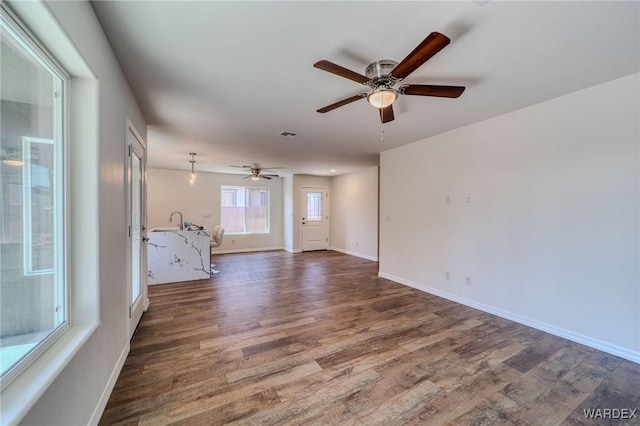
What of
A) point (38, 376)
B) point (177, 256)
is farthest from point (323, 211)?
point (38, 376)

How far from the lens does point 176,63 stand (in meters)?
2.10

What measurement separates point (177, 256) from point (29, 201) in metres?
3.91

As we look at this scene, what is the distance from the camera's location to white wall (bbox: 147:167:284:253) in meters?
7.27

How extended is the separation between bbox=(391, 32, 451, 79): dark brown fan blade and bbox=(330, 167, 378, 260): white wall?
201 inches

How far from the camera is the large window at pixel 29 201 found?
3.38 ft

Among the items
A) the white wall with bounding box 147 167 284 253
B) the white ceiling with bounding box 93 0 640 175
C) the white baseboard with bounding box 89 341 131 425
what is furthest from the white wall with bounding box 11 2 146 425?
the white wall with bounding box 147 167 284 253

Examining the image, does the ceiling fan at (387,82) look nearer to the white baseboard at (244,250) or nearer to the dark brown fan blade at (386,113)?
the dark brown fan blade at (386,113)

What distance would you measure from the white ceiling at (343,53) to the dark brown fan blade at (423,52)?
0.20 m

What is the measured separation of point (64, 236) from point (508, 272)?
13.6ft

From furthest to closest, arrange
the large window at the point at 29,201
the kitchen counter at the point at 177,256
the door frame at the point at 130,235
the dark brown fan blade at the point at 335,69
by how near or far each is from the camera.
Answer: the kitchen counter at the point at 177,256, the door frame at the point at 130,235, the dark brown fan blade at the point at 335,69, the large window at the point at 29,201

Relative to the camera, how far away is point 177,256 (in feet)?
15.7

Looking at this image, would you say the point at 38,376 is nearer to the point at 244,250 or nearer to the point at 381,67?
the point at 381,67

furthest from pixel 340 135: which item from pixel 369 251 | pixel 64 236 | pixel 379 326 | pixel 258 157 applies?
pixel 369 251

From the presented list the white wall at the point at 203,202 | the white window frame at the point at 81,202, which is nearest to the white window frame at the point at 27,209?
the white window frame at the point at 81,202
